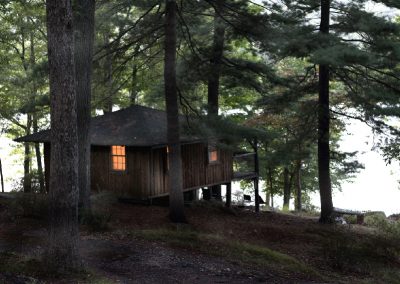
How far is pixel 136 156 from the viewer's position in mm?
20344

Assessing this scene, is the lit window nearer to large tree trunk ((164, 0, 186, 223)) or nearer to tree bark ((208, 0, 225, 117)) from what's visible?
tree bark ((208, 0, 225, 117))

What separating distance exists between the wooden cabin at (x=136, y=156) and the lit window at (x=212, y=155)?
163mm

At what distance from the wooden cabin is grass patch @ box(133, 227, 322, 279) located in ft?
19.9

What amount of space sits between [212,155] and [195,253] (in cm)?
1197

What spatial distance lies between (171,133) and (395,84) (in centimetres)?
995

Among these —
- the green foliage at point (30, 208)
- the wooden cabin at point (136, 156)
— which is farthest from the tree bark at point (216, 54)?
the green foliage at point (30, 208)

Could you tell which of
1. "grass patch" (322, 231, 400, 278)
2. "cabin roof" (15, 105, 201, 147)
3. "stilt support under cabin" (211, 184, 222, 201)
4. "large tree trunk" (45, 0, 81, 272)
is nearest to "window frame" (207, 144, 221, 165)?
"cabin roof" (15, 105, 201, 147)

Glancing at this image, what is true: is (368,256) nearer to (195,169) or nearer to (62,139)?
(195,169)

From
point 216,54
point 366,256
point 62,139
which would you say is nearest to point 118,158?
point 216,54

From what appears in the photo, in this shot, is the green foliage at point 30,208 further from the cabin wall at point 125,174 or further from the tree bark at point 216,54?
the tree bark at point 216,54

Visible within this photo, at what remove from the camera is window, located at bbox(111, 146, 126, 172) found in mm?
20781

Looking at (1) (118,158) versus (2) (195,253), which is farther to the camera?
(1) (118,158)

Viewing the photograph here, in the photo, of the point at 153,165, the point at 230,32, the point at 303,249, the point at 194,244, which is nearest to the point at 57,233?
the point at 194,244

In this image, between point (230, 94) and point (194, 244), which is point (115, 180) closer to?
point (194, 244)
